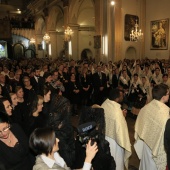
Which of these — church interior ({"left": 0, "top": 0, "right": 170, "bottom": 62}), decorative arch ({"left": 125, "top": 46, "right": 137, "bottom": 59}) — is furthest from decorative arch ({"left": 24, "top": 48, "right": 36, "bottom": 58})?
decorative arch ({"left": 125, "top": 46, "right": 137, "bottom": 59})

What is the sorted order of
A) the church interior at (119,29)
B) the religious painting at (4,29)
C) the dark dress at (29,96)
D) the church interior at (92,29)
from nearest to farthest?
the dark dress at (29,96)
the church interior at (119,29)
the church interior at (92,29)
the religious painting at (4,29)

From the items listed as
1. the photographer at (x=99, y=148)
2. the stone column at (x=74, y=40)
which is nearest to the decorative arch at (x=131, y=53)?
the stone column at (x=74, y=40)

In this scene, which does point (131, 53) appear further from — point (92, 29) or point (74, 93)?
point (74, 93)

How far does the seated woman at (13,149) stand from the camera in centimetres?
221

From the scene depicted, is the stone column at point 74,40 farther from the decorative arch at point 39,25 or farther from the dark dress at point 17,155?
the dark dress at point 17,155

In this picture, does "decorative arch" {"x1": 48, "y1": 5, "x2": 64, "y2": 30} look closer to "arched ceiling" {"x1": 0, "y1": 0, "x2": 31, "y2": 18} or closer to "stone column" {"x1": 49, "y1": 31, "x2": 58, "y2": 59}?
"stone column" {"x1": 49, "y1": 31, "x2": 58, "y2": 59}

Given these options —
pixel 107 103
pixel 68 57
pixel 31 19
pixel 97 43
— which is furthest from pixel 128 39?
pixel 31 19

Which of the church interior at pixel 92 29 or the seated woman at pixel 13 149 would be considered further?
the church interior at pixel 92 29

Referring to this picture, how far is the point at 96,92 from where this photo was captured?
9195 mm

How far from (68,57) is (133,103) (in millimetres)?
15947

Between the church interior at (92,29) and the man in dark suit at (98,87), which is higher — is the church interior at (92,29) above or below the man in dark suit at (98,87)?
above

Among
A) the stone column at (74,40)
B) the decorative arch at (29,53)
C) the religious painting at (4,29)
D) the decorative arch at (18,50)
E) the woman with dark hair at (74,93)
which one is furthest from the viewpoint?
the decorative arch at (29,53)

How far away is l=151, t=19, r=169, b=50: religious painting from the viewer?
54.7ft

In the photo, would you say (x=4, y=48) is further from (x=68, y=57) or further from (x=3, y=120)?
(x=3, y=120)
